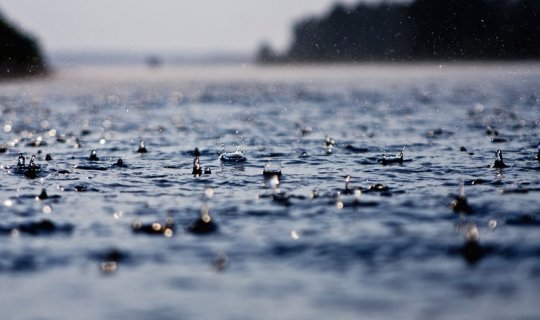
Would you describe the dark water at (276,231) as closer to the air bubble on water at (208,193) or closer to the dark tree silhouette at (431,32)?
the air bubble on water at (208,193)

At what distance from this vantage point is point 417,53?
155625 millimetres

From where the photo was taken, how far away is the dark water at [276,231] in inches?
303

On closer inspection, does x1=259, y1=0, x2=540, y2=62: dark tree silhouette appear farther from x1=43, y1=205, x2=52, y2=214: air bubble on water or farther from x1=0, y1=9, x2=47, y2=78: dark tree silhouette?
x1=43, y1=205, x2=52, y2=214: air bubble on water

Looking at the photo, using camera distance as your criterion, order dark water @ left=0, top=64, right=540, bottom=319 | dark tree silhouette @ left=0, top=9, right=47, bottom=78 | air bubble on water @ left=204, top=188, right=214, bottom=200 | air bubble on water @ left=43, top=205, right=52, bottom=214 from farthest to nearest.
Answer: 1. dark tree silhouette @ left=0, top=9, right=47, bottom=78
2. air bubble on water @ left=204, top=188, right=214, bottom=200
3. air bubble on water @ left=43, top=205, right=52, bottom=214
4. dark water @ left=0, top=64, right=540, bottom=319

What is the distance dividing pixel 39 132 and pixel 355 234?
17.7m

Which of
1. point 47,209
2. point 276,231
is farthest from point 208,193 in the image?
point 276,231

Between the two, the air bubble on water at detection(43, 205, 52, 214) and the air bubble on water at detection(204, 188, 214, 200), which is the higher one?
the air bubble on water at detection(204, 188, 214, 200)

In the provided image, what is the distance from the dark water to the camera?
303 inches

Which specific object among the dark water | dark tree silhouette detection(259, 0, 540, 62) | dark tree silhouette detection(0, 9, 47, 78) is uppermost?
dark tree silhouette detection(259, 0, 540, 62)

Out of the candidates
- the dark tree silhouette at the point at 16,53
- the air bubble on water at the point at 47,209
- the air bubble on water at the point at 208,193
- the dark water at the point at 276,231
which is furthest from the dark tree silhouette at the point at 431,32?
the air bubble on water at the point at 47,209

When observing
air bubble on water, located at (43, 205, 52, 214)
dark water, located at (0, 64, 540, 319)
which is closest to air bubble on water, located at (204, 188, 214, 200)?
dark water, located at (0, 64, 540, 319)

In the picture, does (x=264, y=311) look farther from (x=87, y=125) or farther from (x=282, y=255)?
(x=87, y=125)

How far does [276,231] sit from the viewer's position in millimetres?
10461

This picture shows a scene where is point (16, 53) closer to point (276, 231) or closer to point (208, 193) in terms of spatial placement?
point (208, 193)
